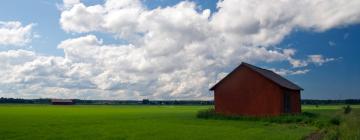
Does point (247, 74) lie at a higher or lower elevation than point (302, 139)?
higher

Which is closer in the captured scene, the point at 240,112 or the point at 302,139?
the point at 302,139

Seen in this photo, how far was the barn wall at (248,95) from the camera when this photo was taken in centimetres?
4178

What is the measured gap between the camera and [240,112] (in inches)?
1711

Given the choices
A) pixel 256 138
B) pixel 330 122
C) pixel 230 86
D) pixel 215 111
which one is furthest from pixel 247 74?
pixel 256 138

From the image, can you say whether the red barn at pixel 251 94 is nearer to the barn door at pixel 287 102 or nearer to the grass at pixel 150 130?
the barn door at pixel 287 102

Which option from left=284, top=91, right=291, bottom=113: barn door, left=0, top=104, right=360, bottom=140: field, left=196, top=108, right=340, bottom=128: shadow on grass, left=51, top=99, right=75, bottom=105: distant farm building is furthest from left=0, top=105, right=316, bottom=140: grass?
left=51, top=99, right=75, bottom=105: distant farm building

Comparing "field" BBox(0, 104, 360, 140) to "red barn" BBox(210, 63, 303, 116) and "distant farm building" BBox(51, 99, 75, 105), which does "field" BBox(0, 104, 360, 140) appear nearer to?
"red barn" BBox(210, 63, 303, 116)

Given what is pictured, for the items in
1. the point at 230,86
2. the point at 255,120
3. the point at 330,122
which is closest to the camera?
the point at 330,122

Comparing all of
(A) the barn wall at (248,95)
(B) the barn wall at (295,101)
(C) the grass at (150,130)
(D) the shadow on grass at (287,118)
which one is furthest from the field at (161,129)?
(B) the barn wall at (295,101)

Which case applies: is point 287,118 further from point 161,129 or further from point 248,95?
point 161,129

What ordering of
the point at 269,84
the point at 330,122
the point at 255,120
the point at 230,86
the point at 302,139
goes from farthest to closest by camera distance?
the point at 230,86 → the point at 269,84 → the point at 255,120 → the point at 330,122 → the point at 302,139

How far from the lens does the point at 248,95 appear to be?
43.2 metres

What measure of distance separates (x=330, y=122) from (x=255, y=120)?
8.35 meters

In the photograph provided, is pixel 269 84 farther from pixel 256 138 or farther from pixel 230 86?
pixel 256 138
